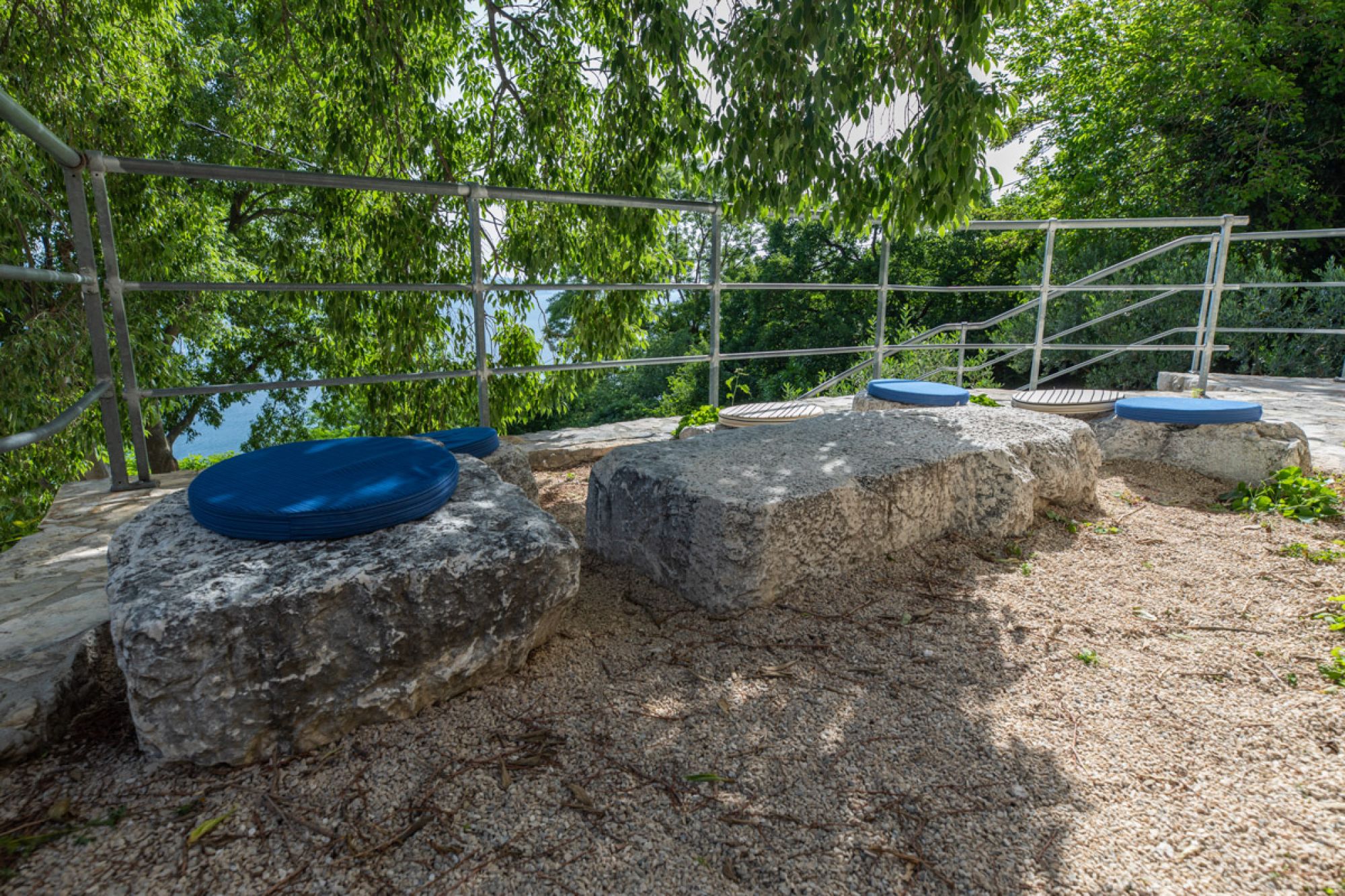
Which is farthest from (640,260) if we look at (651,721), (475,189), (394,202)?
(651,721)

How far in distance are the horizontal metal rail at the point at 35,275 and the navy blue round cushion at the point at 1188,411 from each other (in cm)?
418

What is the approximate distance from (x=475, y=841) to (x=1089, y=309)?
12.5m

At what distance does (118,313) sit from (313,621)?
198 centimetres

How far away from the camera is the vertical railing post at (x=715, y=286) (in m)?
3.98

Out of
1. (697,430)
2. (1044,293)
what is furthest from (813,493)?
(1044,293)

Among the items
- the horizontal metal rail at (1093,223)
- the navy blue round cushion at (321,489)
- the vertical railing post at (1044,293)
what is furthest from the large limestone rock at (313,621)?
the vertical railing post at (1044,293)

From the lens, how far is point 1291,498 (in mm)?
2877

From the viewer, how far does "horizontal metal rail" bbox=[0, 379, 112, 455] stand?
139cm

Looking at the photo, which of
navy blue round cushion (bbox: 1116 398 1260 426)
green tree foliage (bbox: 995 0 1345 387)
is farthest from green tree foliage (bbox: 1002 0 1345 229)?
navy blue round cushion (bbox: 1116 398 1260 426)

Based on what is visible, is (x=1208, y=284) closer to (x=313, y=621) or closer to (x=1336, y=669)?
(x=1336, y=669)

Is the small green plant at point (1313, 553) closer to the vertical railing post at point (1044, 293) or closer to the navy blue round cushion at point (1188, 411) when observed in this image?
the navy blue round cushion at point (1188, 411)

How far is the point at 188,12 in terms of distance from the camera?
10.0 metres

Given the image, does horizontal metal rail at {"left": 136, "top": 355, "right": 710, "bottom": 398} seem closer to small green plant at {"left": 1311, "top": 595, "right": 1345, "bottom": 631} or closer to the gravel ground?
the gravel ground

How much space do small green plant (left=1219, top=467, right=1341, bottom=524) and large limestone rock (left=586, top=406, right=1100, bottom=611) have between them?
636mm
